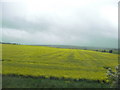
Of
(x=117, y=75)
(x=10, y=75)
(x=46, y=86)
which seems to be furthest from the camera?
(x=10, y=75)

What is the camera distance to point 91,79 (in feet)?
13.1

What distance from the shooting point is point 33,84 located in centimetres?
337

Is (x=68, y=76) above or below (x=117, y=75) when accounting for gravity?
below

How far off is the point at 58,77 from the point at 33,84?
3.18 ft

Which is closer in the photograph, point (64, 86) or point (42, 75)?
point (64, 86)

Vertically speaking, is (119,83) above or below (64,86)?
above

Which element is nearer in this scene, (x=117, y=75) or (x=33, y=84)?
(x=117, y=75)

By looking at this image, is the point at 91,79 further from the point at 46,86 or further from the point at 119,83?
the point at 46,86

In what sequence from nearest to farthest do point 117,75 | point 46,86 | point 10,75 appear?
point 117,75 < point 46,86 < point 10,75

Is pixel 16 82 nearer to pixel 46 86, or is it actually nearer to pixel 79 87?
pixel 46 86

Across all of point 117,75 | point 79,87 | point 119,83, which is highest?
point 117,75

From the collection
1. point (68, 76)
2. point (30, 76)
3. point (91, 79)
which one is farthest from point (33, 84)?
point (91, 79)

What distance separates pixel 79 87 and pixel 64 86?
44cm

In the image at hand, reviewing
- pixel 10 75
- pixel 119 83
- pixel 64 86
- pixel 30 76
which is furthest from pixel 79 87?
pixel 10 75
